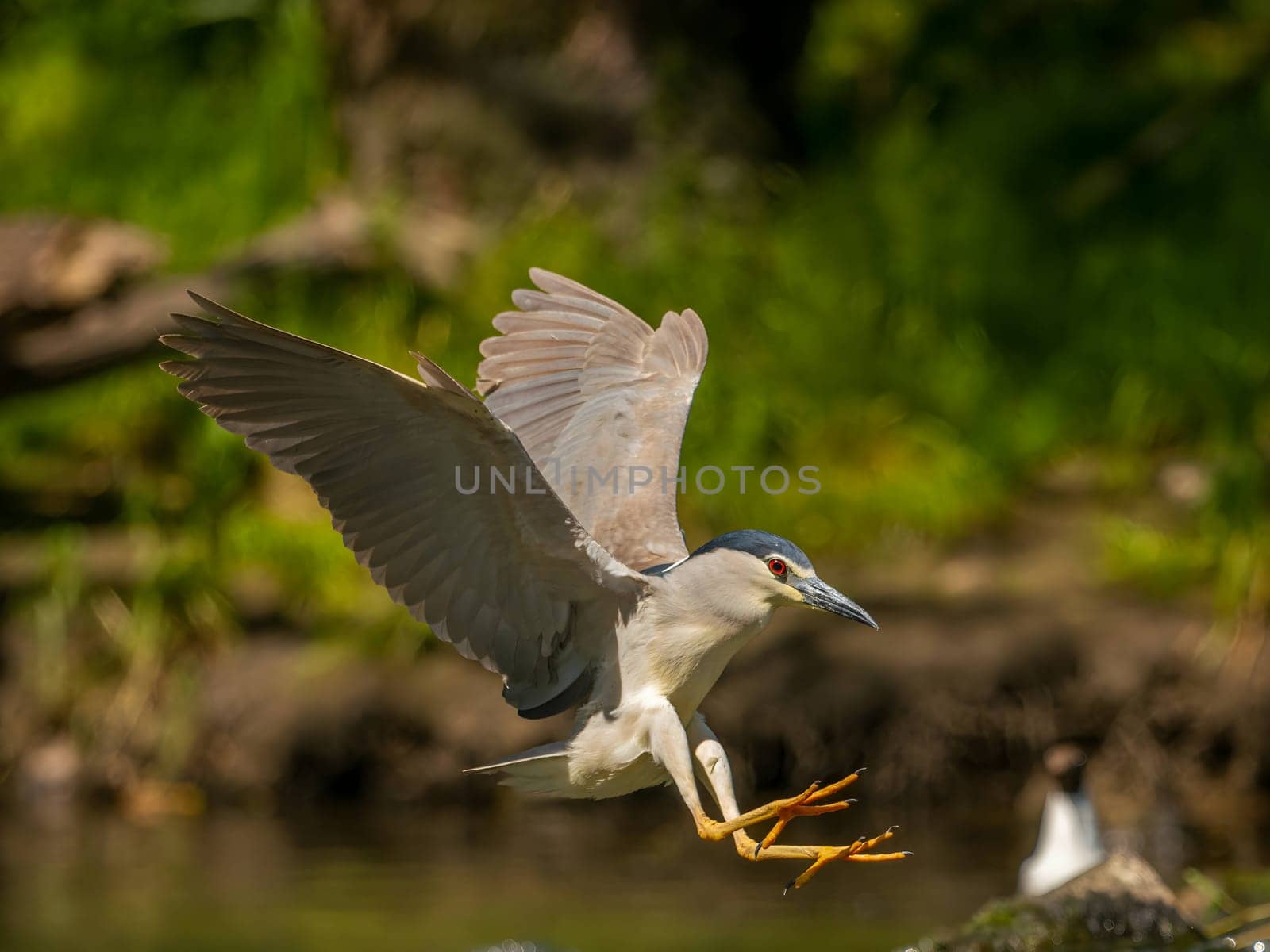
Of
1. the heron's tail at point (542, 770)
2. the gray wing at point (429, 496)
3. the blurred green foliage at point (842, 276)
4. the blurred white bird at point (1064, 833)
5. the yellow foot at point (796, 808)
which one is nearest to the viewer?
the gray wing at point (429, 496)

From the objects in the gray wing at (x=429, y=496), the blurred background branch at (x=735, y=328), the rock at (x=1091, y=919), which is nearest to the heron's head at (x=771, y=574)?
the gray wing at (x=429, y=496)

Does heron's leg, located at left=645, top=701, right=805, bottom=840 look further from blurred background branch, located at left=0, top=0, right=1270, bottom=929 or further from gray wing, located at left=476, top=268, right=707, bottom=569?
blurred background branch, located at left=0, top=0, right=1270, bottom=929

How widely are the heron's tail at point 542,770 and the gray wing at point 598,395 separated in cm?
49

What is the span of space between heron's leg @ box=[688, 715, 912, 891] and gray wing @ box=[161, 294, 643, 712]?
257 mm

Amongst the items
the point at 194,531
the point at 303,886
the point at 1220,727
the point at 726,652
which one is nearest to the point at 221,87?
the point at 194,531

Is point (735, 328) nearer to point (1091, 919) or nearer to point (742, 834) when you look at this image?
point (1091, 919)

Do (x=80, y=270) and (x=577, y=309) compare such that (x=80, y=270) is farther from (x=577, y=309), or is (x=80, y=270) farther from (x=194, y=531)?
(x=577, y=309)

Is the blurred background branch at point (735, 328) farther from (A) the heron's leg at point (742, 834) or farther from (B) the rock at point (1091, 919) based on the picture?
(A) the heron's leg at point (742, 834)

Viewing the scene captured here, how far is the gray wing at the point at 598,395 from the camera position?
140 inches

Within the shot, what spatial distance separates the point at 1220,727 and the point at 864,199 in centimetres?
316

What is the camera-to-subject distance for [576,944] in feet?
13.7

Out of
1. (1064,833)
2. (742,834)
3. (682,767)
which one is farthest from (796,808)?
(1064,833)

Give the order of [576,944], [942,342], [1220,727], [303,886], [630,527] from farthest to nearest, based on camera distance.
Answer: [942,342], [1220,727], [303,886], [576,944], [630,527]

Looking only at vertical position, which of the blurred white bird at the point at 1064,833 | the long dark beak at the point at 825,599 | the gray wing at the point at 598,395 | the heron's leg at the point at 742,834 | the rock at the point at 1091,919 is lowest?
the blurred white bird at the point at 1064,833
